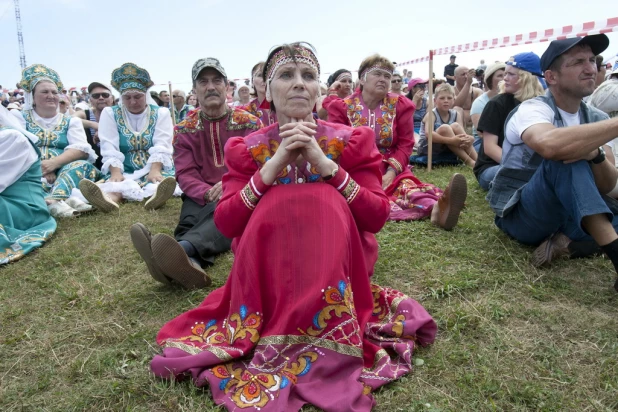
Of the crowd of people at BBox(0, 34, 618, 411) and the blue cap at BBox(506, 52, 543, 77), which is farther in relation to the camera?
the blue cap at BBox(506, 52, 543, 77)

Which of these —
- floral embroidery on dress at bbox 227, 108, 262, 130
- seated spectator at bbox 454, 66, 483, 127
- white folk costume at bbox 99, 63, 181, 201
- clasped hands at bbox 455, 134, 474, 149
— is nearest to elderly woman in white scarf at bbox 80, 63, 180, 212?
white folk costume at bbox 99, 63, 181, 201

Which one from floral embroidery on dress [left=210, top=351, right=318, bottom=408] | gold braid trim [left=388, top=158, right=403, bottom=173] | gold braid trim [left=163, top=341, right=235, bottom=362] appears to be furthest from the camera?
gold braid trim [left=388, top=158, right=403, bottom=173]

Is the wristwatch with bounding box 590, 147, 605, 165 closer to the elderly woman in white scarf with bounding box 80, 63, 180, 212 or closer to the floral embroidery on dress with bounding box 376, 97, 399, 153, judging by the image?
the floral embroidery on dress with bounding box 376, 97, 399, 153

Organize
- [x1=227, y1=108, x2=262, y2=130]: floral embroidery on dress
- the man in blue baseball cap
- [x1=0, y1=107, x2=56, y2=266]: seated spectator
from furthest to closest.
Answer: [x1=0, y1=107, x2=56, y2=266]: seated spectator, [x1=227, y1=108, x2=262, y2=130]: floral embroidery on dress, the man in blue baseball cap

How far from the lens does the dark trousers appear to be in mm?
3562

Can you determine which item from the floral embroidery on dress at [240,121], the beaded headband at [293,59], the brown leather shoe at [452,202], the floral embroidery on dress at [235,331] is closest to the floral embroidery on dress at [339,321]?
the floral embroidery on dress at [235,331]

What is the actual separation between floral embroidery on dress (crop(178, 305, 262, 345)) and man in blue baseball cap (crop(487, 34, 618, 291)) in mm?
2057

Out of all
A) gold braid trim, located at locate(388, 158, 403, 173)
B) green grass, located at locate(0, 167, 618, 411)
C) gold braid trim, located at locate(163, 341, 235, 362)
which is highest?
gold braid trim, located at locate(388, 158, 403, 173)

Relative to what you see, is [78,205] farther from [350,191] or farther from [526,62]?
[526,62]

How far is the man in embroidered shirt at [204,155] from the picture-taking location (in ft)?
12.0

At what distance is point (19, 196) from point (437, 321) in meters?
4.17

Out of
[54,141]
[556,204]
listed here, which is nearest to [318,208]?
[556,204]

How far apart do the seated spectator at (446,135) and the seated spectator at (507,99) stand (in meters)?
1.82

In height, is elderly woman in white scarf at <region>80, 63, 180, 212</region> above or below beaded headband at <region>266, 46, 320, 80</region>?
below
